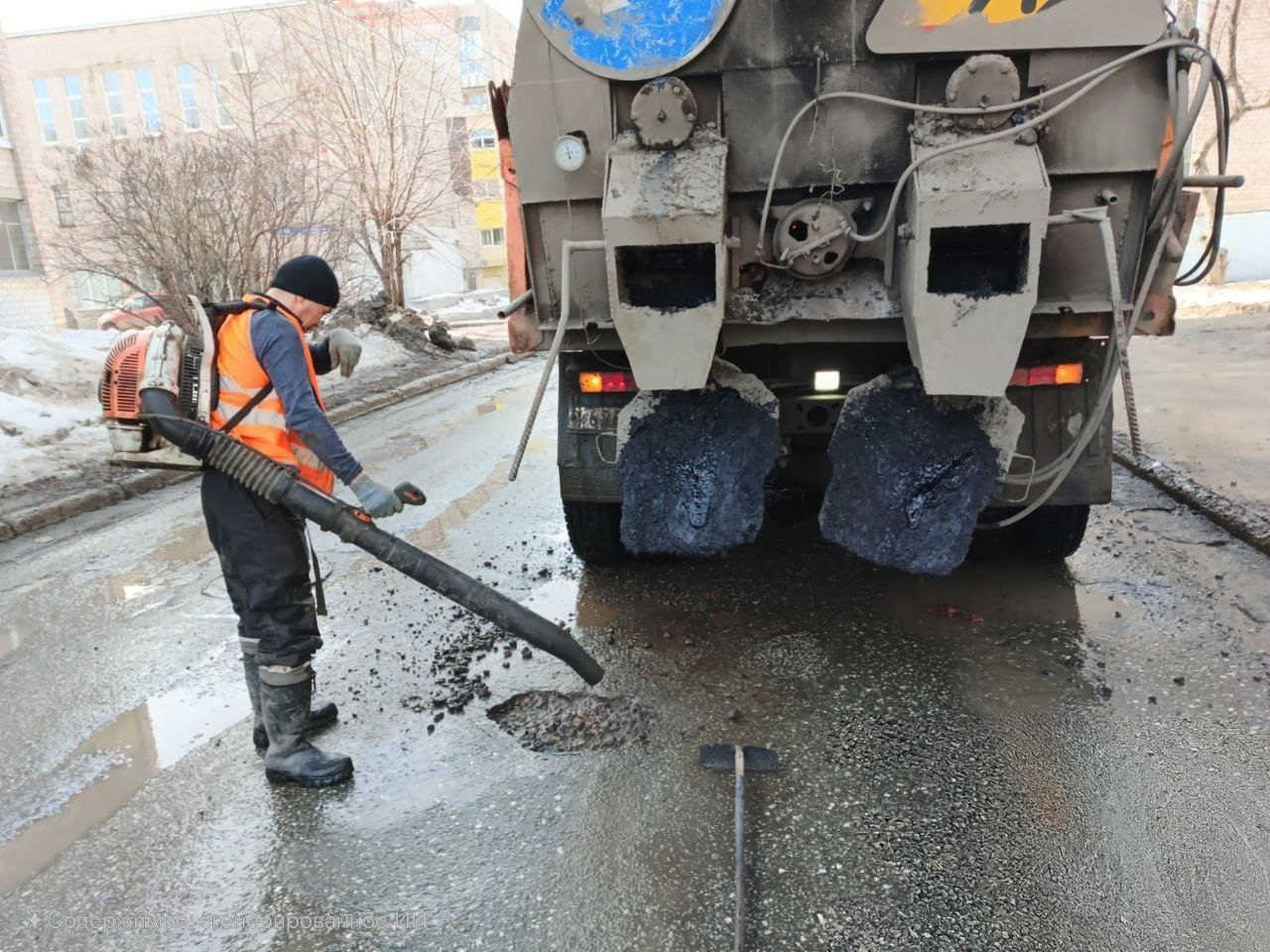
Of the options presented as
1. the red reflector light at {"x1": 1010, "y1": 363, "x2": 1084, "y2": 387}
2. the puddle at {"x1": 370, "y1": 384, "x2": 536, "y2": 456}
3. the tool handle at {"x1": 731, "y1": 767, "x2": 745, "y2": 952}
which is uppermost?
the red reflector light at {"x1": 1010, "y1": 363, "x2": 1084, "y2": 387}

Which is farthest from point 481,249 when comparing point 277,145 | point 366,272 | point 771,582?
point 771,582

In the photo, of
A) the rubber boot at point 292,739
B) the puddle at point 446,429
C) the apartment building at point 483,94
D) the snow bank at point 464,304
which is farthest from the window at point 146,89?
the rubber boot at point 292,739

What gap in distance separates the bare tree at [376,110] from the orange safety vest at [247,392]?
10.6m

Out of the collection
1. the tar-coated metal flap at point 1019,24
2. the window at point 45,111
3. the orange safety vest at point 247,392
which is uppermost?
the window at point 45,111

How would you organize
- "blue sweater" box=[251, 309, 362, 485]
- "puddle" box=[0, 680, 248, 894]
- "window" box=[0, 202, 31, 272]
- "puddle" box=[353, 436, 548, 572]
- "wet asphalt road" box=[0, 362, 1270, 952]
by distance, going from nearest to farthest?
"wet asphalt road" box=[0, 362, 1270, 952], "puddle" box=[0, 680, 248, 894], "blue sweater" box=[251, 309, 362, 485], "puddle" box=[353, 436, 548, 572], "window" box=[0, 202, 31, 272]

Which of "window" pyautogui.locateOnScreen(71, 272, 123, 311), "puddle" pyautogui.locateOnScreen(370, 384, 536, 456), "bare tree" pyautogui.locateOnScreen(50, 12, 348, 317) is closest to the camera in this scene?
"puddle" pyautogui.locateOnScreen(370, 384, 536, 456)

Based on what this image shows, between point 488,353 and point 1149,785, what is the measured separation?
12.5m

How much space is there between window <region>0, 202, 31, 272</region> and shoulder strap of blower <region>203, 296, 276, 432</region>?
74.0 ft

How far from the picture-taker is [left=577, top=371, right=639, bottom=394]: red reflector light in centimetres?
353

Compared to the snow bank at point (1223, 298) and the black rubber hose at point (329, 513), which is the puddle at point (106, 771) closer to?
the black rubber hose at point (329, 513)

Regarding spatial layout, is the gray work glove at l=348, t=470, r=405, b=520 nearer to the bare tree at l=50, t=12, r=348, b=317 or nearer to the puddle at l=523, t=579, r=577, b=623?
the puddle at l=523, t=579, r=577, b=623

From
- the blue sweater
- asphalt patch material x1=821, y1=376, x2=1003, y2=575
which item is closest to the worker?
the blue sweater

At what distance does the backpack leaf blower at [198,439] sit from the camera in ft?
8.21

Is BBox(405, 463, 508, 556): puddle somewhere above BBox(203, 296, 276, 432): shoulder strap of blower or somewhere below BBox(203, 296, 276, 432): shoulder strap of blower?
below
